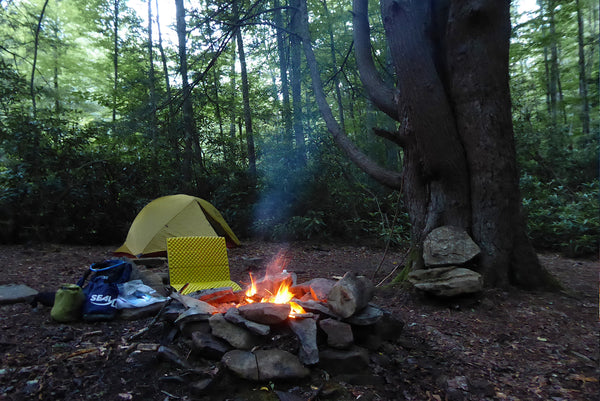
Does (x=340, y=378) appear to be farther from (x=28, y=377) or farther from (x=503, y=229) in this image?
(x=503, y=229)

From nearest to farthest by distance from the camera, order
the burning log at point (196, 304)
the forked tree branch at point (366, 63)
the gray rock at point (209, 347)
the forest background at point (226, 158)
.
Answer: the gray rock at point (209, 347) → the burning log at point (196, 304) → the forked tree branch at point (366, 63) → the forest background at point (226, 158)

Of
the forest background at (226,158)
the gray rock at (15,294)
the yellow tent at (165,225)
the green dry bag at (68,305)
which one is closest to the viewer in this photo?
the green dry bag at (68,305)

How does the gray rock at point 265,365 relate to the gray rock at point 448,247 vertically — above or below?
below

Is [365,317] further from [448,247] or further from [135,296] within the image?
[135,296]

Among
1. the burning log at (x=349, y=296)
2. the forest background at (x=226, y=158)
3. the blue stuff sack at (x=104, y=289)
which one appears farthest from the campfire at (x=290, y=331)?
the forest background at (x=226, y=158)

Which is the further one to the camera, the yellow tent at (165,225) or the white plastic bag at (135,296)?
the yellow tent at (165,225)

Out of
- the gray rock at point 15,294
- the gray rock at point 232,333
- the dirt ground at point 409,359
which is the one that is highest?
the gray rock at point 15,294

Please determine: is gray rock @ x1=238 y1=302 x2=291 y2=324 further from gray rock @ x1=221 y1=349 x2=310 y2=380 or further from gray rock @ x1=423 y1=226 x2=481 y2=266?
gray rock @ x1=423 y1=226 x2=481 y2=266

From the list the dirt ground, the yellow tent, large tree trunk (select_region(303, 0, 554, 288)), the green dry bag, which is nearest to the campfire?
the dirt ground

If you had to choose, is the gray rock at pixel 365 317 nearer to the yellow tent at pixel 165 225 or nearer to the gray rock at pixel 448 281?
the gray rock at pixel 448 281

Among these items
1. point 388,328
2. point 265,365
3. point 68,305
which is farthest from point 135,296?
point 388,328

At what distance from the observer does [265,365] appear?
2.16 metres

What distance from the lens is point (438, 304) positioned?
3.42 m

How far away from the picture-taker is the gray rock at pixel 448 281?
10.6 feet
